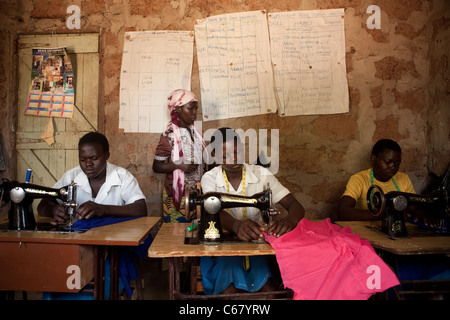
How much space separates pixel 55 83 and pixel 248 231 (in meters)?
3.18

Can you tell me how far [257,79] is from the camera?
4.04m

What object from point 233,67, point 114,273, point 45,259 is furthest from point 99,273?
point 233,67

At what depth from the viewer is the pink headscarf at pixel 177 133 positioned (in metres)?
3.56

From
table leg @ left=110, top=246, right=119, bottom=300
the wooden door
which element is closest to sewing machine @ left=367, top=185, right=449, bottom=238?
table leg @ left=110, top=246, right=119, bottom=300

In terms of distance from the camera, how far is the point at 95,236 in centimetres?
208

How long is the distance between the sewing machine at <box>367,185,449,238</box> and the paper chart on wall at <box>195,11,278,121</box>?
1.92 m

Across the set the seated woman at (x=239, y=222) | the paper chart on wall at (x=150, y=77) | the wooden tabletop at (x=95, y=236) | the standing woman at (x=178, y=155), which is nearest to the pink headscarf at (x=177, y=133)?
the standing woman at (x=178, y=155)

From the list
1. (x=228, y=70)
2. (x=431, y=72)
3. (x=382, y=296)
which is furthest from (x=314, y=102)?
(x=382, y=296)

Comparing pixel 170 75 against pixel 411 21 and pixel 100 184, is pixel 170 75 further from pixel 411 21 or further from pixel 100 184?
pixel 411 21

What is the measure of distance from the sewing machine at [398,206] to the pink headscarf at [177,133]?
1.85 metres

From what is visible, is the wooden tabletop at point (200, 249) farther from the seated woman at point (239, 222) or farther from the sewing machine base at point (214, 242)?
the seated woman at point (239, 222)

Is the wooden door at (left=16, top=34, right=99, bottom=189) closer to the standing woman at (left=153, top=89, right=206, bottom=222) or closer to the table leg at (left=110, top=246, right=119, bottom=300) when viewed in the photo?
the standing woman at (left=153, top=89, right=206, bottom=222)

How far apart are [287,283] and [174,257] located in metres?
0.66

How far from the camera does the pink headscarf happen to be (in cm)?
356
